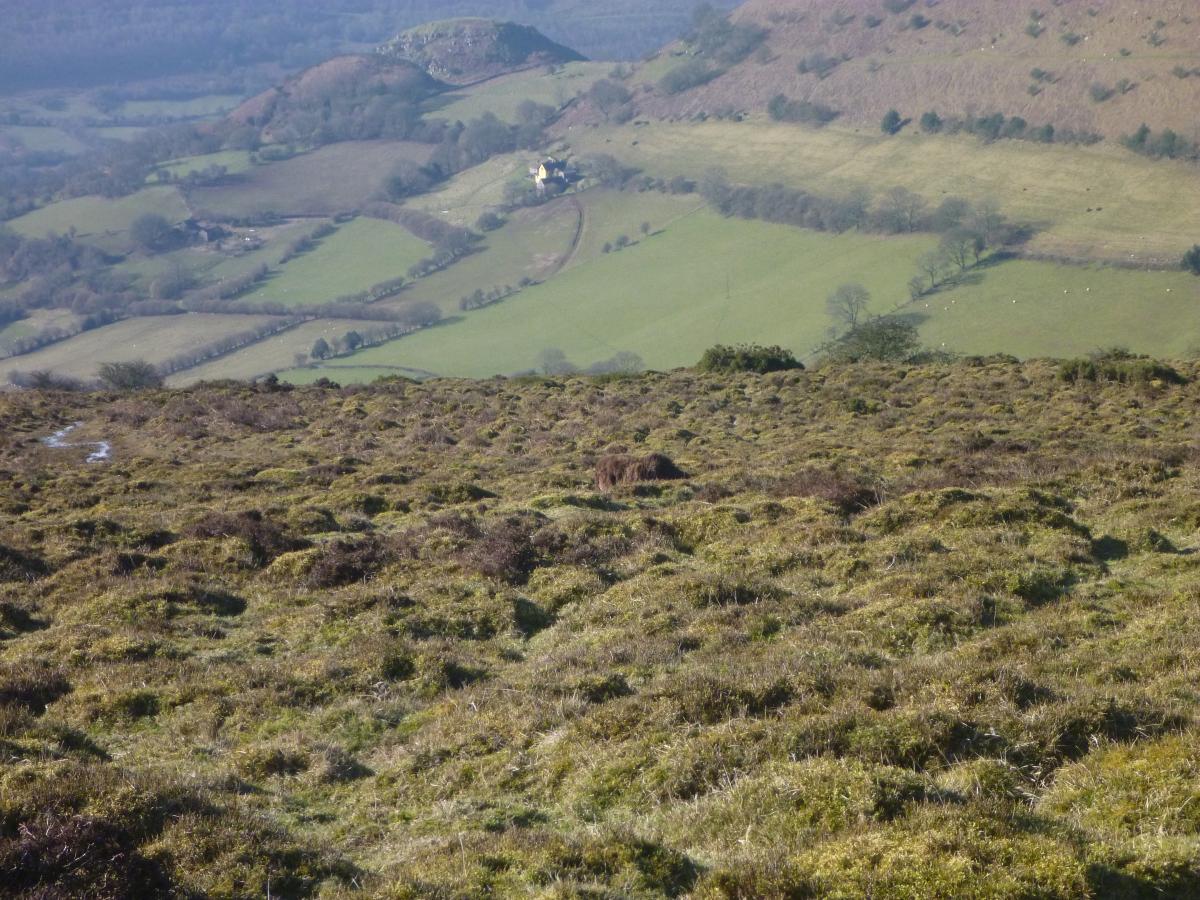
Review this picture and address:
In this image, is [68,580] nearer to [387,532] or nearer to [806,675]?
[387,532]

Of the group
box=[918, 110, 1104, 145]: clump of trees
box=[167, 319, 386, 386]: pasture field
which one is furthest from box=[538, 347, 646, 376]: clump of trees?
box=[918, 110, 1104, 145]: clump of trees

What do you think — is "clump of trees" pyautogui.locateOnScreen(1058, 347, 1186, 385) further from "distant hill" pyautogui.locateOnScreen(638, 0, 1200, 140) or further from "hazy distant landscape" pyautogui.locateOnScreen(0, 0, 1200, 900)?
"distant hill" pyautogui.locateOnScreen(638, 0, 1200, 140)

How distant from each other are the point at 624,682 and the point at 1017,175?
5918 inches

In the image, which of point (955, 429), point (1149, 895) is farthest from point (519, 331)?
point (1149, 895)

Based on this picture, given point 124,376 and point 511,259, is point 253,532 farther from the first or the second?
point 511,259

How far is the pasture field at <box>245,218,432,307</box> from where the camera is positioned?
158750mm

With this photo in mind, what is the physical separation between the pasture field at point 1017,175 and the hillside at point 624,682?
9818 cm

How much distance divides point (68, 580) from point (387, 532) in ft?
21.6

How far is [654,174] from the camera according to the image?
189m

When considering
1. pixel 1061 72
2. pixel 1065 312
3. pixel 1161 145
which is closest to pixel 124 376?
pixel 1065 312

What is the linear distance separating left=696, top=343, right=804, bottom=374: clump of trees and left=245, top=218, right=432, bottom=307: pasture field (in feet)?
350

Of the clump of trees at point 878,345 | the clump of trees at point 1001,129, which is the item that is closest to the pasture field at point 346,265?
the clump of trees at point 1001,129

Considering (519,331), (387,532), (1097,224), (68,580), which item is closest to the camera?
(68,580)

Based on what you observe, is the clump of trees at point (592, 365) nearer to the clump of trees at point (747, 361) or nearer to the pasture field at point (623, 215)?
the clump of trees at point (747, 361)
